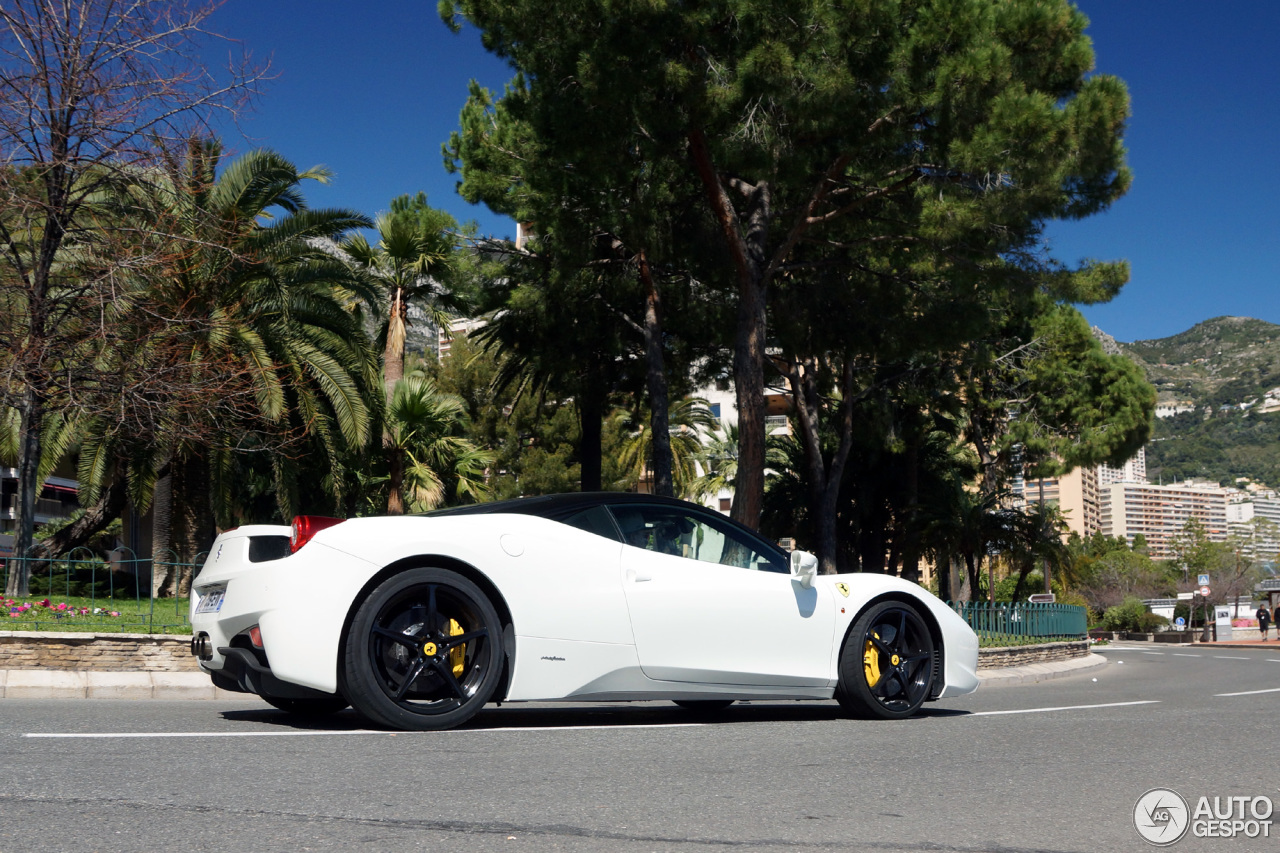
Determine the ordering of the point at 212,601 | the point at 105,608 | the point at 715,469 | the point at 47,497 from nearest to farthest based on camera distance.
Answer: the point at 212,601, the point at 105,608, the point at 47,497, the point at 715,469

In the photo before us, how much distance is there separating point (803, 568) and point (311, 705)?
2.86m

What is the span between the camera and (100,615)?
1053cm

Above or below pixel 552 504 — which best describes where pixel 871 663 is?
below

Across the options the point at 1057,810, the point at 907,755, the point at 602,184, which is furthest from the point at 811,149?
the point at 1057,810

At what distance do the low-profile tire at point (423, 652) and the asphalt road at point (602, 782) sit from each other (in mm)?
174

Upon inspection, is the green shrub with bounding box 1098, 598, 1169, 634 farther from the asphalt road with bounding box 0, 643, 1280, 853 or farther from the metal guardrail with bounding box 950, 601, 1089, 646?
the asphalt road with bounding box 0, 643, 1280, 853

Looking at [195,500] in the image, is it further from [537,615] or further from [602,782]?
[602,782]

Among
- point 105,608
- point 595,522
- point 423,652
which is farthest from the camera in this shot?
point 105,608

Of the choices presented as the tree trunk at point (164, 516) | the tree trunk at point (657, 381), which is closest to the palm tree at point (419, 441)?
the tree trunk at point (164, 516)

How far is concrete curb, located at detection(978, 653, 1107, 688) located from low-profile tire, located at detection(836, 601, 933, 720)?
7995mm

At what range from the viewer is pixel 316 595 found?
508 centimetres

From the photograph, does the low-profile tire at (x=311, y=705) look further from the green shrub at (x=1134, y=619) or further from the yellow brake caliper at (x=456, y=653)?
the green shrub at (x=1134, y=619)

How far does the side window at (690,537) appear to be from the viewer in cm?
600

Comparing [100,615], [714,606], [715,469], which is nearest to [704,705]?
[714,606]
